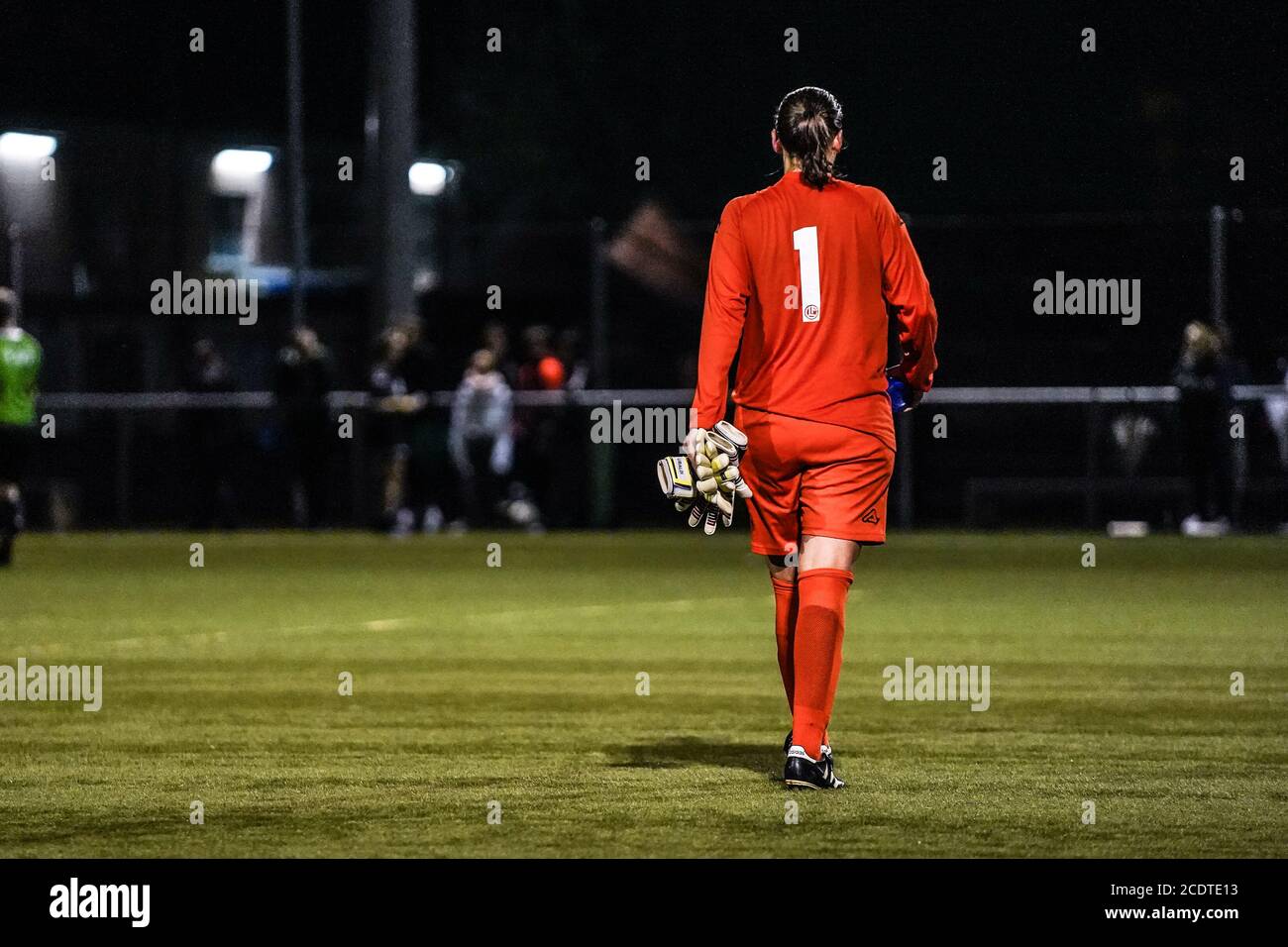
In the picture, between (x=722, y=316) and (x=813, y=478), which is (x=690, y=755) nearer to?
(x=813, y=478)

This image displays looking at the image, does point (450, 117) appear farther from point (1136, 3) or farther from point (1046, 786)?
point (1046, 786)

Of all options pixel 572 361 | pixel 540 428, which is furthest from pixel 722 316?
pixel 572 361

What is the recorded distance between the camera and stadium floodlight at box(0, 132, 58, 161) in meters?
37.5

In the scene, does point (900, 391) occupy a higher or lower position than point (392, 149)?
lower

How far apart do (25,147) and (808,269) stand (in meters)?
31.6

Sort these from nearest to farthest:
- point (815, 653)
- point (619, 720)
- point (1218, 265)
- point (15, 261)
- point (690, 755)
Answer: point (815, 653), point (690, 755), point (619, 720), point (1218, 265), point (15, 261)

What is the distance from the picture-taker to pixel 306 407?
91.1 ft

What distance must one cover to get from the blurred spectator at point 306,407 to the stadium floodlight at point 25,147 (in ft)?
35.8

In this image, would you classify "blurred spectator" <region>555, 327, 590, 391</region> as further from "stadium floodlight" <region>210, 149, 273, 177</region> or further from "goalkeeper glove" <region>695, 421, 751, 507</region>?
"goalkeeper glove" <region>695, 421, 751, 507</region>

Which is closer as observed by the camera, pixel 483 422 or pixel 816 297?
pixel 816 297

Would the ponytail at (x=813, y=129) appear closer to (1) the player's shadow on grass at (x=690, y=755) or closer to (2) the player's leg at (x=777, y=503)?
(2) the player's leg at (x=777, y=503)

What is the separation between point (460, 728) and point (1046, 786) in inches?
113

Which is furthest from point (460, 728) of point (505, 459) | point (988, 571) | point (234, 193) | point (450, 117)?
point (450, 117)

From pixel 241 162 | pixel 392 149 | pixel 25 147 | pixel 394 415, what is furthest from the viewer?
pixel 241 162
